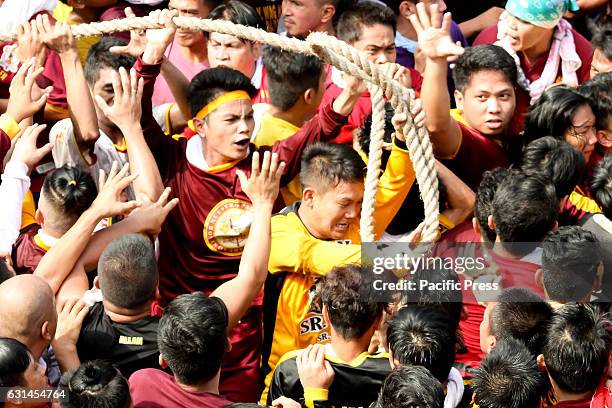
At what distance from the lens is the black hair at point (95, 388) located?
12.5ft

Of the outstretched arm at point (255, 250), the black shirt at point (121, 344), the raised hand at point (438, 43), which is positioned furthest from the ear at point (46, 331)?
the raised hand at point (438, 43)

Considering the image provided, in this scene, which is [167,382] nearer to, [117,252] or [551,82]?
[117,252]

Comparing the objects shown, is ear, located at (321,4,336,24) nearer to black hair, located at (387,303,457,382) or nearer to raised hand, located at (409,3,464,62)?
raised hand, located at (409,3,464,62)

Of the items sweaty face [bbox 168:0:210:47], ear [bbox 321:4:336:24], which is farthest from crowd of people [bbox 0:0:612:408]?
ear [bbox 321:4:336:24]

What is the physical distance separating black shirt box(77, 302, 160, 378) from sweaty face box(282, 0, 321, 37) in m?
3.08

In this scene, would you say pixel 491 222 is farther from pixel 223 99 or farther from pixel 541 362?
pixel 223 99

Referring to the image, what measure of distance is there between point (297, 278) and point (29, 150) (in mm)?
1303

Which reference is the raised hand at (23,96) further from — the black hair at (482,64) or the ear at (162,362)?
the black hair at (482,64)

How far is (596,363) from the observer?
4.02 m

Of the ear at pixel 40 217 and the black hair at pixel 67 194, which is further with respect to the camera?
the ear at pixel 40 217

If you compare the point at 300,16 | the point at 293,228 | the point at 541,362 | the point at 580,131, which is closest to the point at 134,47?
the point at 293,228

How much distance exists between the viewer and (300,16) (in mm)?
7055

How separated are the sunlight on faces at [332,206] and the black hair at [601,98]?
57.8 inches

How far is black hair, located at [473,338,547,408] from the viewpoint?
3871 millimetres
